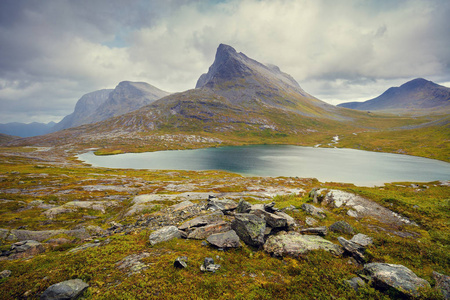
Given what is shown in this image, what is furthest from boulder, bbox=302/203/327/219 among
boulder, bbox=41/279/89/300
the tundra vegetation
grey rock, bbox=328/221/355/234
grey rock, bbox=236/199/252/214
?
boulder, bbox=41/279/89/300

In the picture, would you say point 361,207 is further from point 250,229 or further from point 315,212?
point 250,229

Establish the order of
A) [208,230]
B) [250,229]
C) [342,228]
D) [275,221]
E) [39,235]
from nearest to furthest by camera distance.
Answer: [250,229], [275,221], [208,230], [342,228], [39,235]

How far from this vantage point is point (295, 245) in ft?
42.8

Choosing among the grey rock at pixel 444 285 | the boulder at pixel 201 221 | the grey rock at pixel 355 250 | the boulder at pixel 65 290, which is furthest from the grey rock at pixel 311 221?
the boulder at pixel 65 290

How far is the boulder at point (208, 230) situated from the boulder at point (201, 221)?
1.56 metres

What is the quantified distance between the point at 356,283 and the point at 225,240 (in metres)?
8.70

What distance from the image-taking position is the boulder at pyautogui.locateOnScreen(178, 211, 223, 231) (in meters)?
17.3

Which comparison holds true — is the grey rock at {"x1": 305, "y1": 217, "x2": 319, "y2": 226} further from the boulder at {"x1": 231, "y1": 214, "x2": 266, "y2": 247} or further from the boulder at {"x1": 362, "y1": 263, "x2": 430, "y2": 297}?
the boulder at {"x1": 362, "y1": 263, "x2": 430, "y2": 297}

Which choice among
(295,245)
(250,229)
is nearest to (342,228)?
(295,245)

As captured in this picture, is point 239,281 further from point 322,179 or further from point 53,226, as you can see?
point 322,179

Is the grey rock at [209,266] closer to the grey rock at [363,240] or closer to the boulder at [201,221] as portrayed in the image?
the boulder at [201,221]

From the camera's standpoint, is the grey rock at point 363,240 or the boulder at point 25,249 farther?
the boulder at point 25,249

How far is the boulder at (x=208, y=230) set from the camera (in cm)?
1527

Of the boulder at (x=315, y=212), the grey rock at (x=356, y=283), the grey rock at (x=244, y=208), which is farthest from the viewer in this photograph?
the grey rock at (x=244, y=208)
